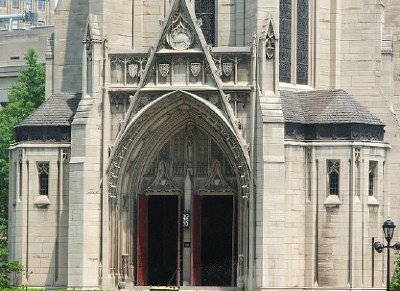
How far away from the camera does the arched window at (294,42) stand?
249 ft

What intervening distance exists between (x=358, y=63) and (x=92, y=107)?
36.7 ft

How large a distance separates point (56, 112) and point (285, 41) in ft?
31.2

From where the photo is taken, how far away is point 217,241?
75312 millimetres

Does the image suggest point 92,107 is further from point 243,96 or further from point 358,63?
point 358,63

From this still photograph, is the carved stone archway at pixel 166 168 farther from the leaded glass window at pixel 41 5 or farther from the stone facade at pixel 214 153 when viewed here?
the leaded glass window at pixel 41 5

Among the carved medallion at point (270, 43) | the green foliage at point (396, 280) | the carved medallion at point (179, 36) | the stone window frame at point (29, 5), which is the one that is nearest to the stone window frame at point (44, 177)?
the carved medallion at point (179, 36)

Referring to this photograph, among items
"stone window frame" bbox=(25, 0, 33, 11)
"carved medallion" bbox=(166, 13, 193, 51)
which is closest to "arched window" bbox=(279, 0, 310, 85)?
"carved medallion" bbox=(166, 13, 193, 51)

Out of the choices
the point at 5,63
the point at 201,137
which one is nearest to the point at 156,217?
the point at 201,137

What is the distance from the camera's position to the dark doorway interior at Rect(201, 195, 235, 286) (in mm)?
74875

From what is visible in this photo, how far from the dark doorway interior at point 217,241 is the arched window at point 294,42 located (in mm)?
5576

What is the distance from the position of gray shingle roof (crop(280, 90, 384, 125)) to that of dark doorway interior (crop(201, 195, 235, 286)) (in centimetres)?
429

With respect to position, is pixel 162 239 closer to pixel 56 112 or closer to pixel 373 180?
pixel 56 112

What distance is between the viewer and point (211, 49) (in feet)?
239

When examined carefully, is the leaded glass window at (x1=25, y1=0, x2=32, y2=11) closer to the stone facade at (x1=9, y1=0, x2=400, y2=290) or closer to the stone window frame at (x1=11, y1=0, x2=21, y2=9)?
the stone window frame at (x1=11, y1=0, x2=21, y2=9)
